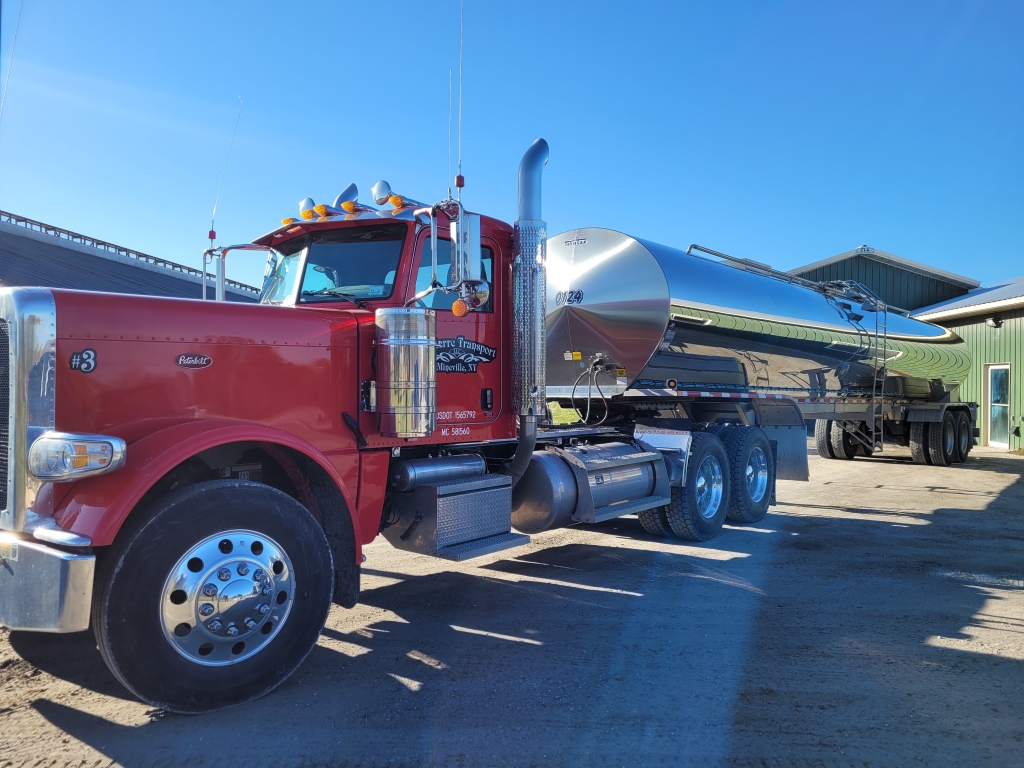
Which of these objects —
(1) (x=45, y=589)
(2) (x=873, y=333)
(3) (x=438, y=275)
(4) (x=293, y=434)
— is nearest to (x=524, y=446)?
(3) (x=438, y=275)

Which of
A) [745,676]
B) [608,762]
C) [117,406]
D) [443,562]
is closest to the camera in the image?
[608,762]

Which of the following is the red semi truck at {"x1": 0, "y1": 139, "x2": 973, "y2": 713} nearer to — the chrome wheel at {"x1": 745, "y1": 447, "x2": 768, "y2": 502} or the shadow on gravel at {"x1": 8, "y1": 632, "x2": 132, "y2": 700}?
the shadow on gravel at {"x1": 8, "y1": 632, "x2": 132, "y2": 700}

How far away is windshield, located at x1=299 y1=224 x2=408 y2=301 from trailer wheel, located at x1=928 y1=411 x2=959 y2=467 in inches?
579

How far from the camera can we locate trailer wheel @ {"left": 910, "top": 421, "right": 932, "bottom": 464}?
16.1m

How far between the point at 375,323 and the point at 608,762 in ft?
9.32

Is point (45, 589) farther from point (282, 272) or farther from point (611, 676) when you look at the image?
point (282, 272)

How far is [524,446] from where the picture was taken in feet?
19.6

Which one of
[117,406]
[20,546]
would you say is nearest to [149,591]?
[20,546]

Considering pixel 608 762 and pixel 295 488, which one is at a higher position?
pixel 295 488

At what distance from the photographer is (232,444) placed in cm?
409

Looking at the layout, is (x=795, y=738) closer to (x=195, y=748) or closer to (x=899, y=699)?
(x=899, y=699)

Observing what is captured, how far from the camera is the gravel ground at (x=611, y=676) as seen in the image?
3242 mm

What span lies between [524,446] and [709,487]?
3.30 metres

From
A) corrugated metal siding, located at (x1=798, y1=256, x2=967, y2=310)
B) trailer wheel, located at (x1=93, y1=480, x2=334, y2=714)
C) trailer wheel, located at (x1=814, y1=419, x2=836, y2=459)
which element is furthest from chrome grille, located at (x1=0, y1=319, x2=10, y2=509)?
corrugated metal siding, located at (x1=798, y1=256, x2=967, y2=310)
